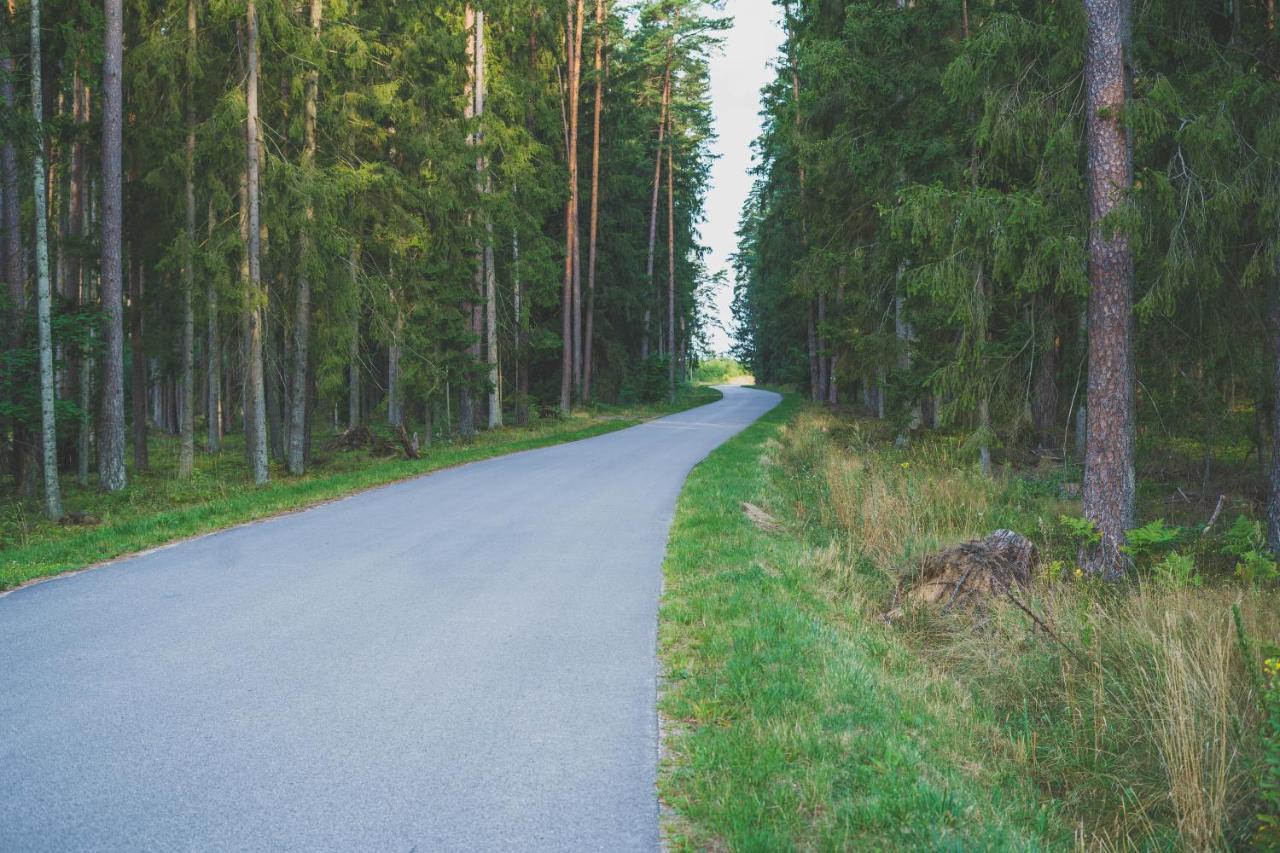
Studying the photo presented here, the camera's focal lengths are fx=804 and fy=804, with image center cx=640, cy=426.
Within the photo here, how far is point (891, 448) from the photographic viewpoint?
1766 cm

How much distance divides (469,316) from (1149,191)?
18.0 metres

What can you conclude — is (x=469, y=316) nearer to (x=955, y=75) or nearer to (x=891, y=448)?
(x=891, y=448)

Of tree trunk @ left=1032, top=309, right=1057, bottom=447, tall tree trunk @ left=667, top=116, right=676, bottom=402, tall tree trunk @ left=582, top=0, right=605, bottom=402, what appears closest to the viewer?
tree trunk @ left=1032, top=309, right=1057, bottom=447

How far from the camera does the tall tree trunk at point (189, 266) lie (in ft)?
52.2

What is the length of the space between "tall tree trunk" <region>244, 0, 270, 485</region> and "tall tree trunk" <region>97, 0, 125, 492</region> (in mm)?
2152

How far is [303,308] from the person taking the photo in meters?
18.0

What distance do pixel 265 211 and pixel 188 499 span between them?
6040 millimetres

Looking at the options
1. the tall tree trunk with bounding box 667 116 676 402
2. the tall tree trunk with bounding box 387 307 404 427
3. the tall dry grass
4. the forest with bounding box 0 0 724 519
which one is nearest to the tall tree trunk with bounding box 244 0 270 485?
the forest with bounding box 0 0 724 519

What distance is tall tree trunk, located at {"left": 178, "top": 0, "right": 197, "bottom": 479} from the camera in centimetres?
1591

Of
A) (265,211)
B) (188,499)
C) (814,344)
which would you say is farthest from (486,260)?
(814,344)

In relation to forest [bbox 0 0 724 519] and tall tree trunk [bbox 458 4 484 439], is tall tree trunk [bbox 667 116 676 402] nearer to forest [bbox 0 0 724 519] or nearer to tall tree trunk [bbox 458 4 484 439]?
forest [bbox 0 0 724 519]

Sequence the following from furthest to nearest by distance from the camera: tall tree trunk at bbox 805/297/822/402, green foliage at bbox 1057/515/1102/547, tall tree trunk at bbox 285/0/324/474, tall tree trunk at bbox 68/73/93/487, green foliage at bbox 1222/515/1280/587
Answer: tall tree trunk at bbox 805/297/822/402 < tall tree trunk at bbox 68/73/93/487 < tall tree trunk at bbox 285/0/324/474 < green foliage at bbox 1057/515/1102/547 < green foliage at bbox 1222/515/1280/587

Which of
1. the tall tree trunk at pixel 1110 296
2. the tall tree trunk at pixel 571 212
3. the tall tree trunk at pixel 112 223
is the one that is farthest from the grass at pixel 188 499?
the tall tree trunk at pixel 1110 296

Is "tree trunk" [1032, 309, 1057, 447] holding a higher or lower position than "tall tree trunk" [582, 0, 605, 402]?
lower
